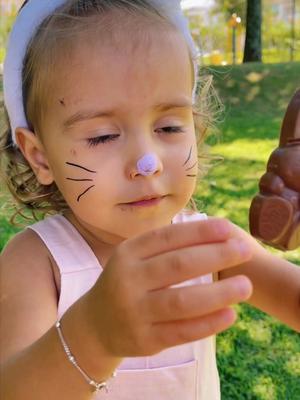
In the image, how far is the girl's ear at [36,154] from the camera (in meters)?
1.14

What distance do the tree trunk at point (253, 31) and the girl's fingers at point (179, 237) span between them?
26.0ft

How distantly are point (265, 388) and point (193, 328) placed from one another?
1.45m

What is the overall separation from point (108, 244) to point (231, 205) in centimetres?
242

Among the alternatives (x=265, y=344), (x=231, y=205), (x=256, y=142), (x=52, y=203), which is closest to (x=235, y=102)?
(x=256, y=142)

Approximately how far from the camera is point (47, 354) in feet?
2.47

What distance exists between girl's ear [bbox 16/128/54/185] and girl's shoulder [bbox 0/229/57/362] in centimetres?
12

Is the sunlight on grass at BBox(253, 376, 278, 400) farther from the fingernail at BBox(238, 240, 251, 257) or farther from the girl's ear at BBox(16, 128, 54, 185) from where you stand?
the fingernail at BBox(238, 240, 251, 257)

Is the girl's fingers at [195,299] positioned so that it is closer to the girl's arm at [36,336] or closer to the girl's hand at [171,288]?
the girl's hand at [171,288]

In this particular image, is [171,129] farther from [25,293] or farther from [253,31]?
[253,31]

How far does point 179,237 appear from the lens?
584mm

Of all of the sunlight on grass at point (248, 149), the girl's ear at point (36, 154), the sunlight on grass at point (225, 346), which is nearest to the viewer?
the girl's ear at point (36, 154)

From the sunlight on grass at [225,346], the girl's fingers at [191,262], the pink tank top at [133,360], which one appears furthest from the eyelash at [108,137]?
the sunlight on grass at [225,346]

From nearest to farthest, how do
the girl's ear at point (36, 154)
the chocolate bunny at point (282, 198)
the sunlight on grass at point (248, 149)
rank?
the chocolate bunny at point (282, 198) → the girl's ear at point (36, 154) → the sunlight on grass at point (248, 149)

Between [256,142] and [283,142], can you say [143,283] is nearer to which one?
[283,142]
